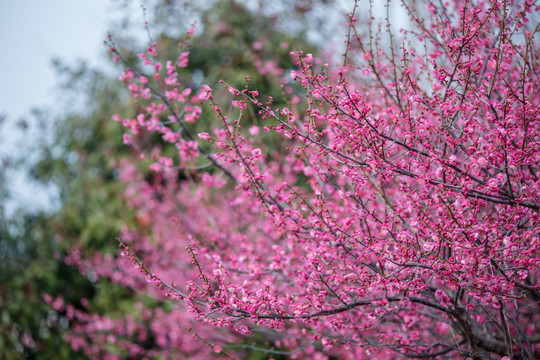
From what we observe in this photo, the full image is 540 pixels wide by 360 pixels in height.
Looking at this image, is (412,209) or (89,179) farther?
(89,179)

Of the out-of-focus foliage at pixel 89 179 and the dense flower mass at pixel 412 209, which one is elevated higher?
the out-of-focus foliage at pixel 89 179

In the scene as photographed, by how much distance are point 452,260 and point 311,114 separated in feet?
3.37

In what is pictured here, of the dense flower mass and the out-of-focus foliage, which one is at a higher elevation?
the out-of-focus foliage

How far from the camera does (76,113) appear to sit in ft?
28.3

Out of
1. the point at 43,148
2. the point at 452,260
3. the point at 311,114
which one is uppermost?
the point at 43,148

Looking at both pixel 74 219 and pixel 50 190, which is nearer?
pixel 74 219

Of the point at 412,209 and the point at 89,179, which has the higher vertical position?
the point at 89,179

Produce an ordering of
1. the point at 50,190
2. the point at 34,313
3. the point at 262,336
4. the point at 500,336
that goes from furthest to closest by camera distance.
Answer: the point at 50,190, the point at 34,313, the point at 262,336, the point at 500,336

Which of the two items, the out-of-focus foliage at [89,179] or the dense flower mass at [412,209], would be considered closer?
the dense flower mass at [412,209]

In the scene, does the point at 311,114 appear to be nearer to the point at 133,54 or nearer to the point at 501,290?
the point at 501,290

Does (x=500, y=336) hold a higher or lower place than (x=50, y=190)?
lower

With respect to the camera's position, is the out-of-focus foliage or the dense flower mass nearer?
the dense flower mass

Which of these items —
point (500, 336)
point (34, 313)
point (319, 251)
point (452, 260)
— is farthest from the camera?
point (34, 313)

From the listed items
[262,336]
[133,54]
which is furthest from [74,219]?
[262,336]
